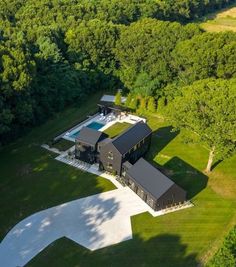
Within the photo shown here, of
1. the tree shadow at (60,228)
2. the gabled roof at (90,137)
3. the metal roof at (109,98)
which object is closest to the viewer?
the tree shadow at (60,228)

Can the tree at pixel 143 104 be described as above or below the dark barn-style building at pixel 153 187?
above

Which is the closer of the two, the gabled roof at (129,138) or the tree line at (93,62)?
the gabled roof at (129,138)

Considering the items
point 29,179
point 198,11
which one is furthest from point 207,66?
point 198,11

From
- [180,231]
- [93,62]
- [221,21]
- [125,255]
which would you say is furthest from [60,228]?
[221,21]

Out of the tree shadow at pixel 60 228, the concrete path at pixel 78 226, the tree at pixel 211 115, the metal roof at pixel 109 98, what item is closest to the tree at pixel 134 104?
the metal roof at pixel 109 98

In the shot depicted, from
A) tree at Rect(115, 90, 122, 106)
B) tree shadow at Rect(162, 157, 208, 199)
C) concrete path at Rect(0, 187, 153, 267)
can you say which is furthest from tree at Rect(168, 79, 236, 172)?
tree at Rect(115, 90, 122, 106)

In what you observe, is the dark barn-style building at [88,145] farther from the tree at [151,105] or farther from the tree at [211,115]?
the tree at [151,105]
